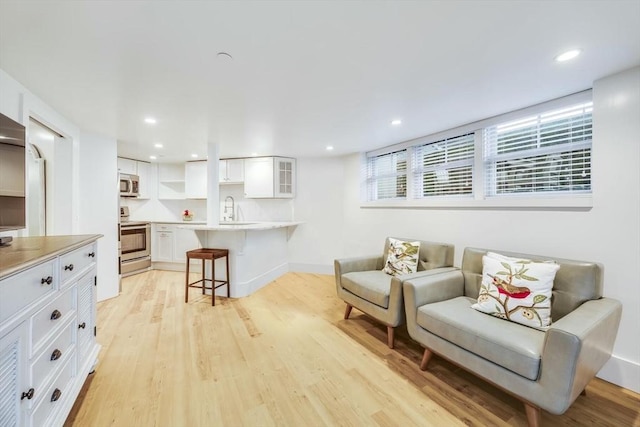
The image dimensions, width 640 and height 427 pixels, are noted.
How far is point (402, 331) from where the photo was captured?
8.69ft

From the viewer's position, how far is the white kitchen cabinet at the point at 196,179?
16.6ft

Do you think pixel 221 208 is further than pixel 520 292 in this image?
Yes

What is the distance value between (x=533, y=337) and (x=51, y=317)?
2558 mm

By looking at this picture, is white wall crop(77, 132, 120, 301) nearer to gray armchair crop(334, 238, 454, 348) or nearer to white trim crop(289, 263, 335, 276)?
white trim crop(289, 263, 335, 276)

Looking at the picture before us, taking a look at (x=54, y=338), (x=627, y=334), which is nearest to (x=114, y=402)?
(x=54, y=338)

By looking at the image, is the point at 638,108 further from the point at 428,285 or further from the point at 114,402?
the point at 114,402

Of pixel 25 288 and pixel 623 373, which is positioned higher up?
pixel 25 288

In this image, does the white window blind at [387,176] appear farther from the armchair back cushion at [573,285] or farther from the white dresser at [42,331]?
the white dresser at [42,331]

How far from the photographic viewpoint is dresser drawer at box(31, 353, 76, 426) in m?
1.14

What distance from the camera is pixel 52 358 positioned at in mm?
1260

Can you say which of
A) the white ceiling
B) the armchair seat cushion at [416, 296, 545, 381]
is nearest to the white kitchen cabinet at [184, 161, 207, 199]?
the white ceiling

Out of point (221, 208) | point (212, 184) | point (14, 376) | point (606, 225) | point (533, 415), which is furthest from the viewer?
point (221, 208)

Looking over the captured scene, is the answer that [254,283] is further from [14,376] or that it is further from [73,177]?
[14,376]

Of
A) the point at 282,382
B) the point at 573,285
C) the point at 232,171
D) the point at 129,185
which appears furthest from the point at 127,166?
the point at 573,285
